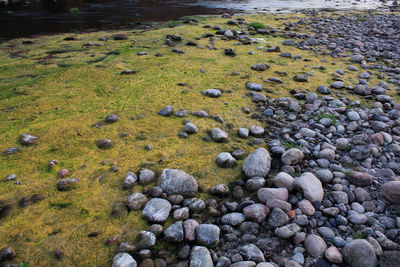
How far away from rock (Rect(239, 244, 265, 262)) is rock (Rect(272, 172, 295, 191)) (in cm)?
73

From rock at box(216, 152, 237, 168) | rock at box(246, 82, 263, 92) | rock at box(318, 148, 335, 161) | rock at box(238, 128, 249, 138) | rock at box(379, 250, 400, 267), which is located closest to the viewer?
rock at box(379, 250, 400, 267)

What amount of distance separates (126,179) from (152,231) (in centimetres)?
67

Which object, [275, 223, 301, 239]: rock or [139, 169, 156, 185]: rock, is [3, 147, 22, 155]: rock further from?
[275, 223, 301, 239]: rock

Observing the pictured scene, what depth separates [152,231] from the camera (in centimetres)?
210

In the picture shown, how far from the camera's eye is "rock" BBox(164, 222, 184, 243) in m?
2.04

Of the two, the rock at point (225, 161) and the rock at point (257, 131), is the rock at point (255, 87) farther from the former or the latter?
the rock at point (225, 161)

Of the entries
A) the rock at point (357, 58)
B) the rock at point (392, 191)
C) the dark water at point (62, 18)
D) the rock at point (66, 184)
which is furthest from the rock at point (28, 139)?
the dark water at point (62, 18)

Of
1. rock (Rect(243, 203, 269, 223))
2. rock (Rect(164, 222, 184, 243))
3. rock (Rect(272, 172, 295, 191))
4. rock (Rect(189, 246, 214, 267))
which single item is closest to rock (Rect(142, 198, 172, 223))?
rock (Rect(164, 222, 184, 243))

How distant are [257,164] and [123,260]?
1.52 meters

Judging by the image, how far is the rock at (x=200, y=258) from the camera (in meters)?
1.84

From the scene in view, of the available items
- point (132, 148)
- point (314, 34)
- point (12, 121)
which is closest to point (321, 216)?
point (132, 148)

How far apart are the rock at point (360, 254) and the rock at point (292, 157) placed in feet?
3.61

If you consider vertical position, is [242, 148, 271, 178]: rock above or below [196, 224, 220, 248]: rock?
above

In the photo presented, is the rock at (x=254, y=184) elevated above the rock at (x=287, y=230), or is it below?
above
